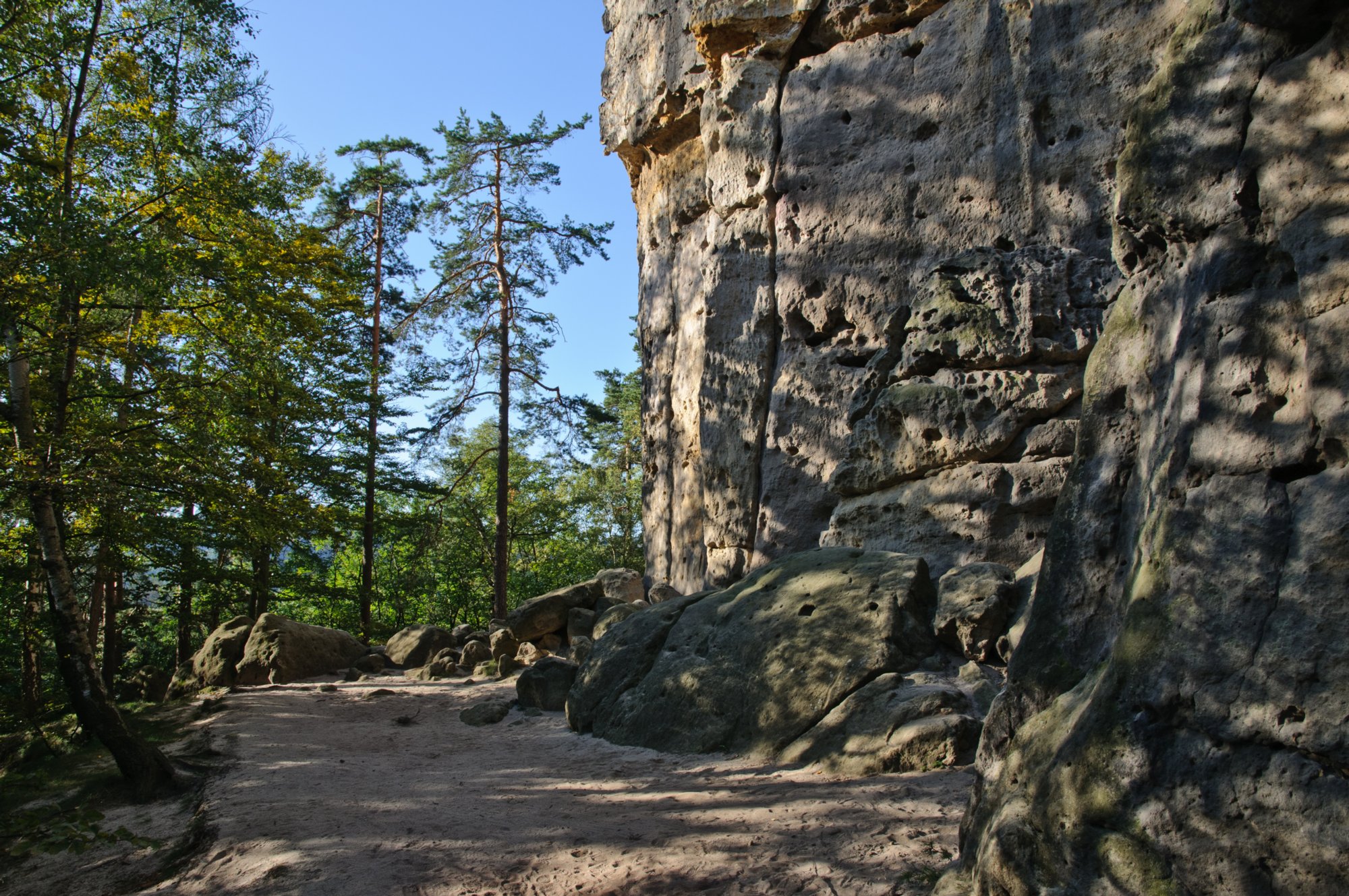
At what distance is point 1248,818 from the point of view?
2582mm

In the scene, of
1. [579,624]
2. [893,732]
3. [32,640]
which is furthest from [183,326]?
[893,732]

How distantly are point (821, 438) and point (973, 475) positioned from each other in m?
3.10

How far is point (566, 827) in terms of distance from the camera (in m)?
5.51

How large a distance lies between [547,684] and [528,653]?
3.59 m

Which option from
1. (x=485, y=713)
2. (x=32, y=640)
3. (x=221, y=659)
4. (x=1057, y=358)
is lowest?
(x=485, y=713)

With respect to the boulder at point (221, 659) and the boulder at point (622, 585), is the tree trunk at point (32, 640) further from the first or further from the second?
the boulder at point (622, 585)

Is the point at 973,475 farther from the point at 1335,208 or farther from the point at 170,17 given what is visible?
the point at 170,17

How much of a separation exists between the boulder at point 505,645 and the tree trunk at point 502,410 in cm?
448

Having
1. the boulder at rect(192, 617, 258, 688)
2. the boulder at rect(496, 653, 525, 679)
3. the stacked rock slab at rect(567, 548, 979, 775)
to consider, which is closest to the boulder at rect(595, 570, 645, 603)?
the boulder at rect(496, 653, 525, 679)

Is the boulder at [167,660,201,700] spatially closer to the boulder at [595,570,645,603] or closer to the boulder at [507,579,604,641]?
the boulder at [507,579,604,641]

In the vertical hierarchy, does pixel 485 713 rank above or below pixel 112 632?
below

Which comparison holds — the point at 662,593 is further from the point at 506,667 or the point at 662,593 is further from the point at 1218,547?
the point at 1218,547

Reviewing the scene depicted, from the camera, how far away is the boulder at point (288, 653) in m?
13.4

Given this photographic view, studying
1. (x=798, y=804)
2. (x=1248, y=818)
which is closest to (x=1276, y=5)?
(x=1248, y=818)
